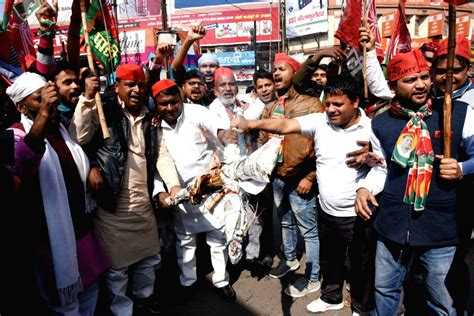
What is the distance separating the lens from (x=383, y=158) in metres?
2.12

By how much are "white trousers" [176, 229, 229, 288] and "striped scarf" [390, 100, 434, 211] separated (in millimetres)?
1707

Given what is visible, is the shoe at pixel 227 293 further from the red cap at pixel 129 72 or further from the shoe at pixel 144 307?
the red cap at pixel 129 72

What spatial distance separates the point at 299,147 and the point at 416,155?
1.13 m

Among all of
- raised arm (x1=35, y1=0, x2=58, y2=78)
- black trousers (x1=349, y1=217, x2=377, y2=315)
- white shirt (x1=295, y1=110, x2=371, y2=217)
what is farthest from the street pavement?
raised arm (x1=35, y1=0, x2=58, y2=78)

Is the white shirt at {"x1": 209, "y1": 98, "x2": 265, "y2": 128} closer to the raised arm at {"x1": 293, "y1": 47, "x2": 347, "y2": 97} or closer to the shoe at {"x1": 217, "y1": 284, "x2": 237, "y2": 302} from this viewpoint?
the raised arm at {"x1": 293, "y1": 47, "x2": 347, "y2": 97}

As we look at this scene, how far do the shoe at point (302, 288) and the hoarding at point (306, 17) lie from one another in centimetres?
3013

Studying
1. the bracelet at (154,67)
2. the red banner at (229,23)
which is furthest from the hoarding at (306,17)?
the bracelet at (154,67)

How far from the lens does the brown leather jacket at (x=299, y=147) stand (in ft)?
9.49

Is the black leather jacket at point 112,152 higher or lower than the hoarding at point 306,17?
lower

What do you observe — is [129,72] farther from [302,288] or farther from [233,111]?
[302,288]

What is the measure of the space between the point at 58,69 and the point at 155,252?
5.02 feet

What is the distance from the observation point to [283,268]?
345 centimetres

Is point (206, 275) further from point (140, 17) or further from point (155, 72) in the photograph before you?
point (140, 17)

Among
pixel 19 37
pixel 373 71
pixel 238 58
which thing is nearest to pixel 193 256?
pixel 373 71
